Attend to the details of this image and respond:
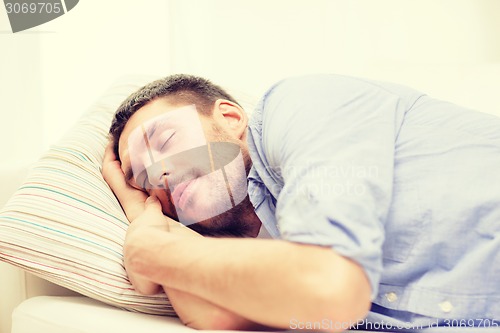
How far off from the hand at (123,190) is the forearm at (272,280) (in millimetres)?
330

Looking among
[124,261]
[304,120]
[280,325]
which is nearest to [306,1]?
[304,120]

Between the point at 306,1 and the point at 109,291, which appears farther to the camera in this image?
the point at 306,1

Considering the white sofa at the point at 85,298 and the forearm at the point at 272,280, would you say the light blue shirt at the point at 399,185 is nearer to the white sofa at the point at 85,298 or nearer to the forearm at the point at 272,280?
the forearm at the point at 272,280

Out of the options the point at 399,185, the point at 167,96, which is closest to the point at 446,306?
the point at 399,185

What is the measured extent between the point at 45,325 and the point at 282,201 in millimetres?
445

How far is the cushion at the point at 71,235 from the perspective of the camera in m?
0.90

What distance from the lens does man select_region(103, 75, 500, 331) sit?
627 mm

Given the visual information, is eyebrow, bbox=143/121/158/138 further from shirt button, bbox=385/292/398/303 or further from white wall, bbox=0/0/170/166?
white wall, bbox=0/0/170/166

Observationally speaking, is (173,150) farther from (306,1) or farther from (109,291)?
(306,1)

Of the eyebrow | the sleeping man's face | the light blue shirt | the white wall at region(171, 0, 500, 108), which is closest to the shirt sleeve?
the light blue shirt

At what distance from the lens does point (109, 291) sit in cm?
89

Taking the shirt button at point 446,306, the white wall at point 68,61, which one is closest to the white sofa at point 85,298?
the shirt button at point 446,306

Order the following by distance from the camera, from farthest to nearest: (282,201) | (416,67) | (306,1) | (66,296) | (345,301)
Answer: (306,1)
(416,67)
(66,296)
(282,201)
(345,301)

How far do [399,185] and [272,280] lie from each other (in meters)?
0.32
